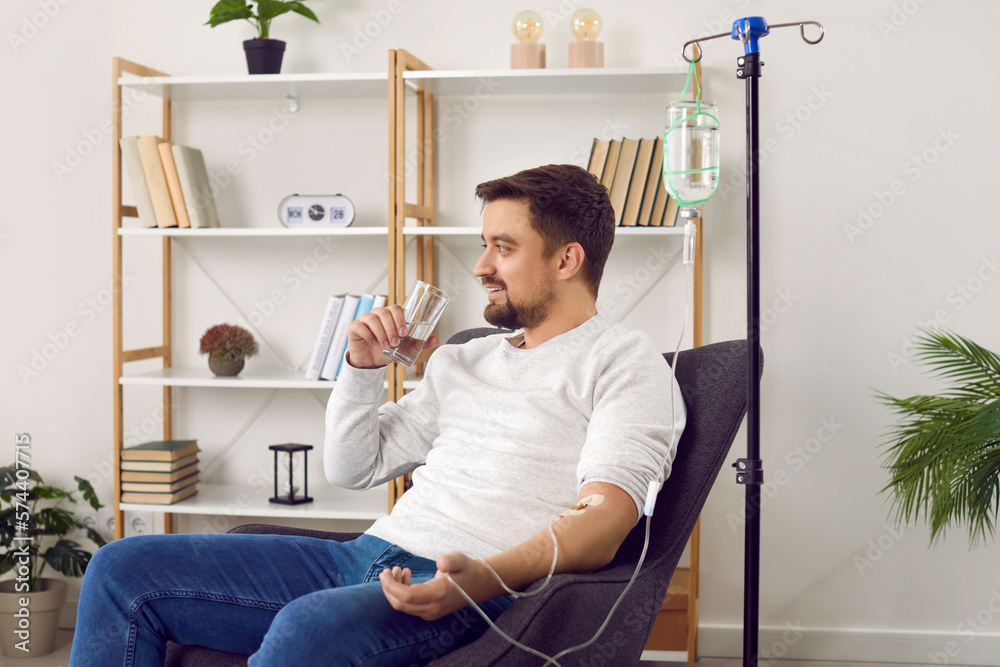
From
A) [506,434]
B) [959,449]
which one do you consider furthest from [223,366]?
[959,449]

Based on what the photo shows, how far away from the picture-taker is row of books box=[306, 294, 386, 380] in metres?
2.32

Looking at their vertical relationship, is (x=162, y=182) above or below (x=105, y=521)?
above

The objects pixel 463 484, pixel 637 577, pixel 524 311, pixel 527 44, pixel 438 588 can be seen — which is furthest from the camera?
pixel 527 44

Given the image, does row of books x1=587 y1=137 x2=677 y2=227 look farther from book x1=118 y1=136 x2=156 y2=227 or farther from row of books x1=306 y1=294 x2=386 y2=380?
book x1=118 y1=136 x2=156 y2=227

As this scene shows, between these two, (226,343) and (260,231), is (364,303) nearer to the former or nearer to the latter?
(260,231)

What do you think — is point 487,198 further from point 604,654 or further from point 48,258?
point 48,258

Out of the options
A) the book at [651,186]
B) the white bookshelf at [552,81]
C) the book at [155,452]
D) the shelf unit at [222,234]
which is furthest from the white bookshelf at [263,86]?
the book at [155,452]

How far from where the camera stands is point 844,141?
2.39m

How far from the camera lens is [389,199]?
2240 mm

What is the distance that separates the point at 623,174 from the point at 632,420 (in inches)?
42.6

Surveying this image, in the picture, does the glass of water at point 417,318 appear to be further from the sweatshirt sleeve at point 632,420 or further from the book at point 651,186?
the book at point 651,186

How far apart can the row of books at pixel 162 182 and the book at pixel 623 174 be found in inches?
46.0

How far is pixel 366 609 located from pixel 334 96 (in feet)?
5.99

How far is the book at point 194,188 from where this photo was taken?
2352 millimetres
